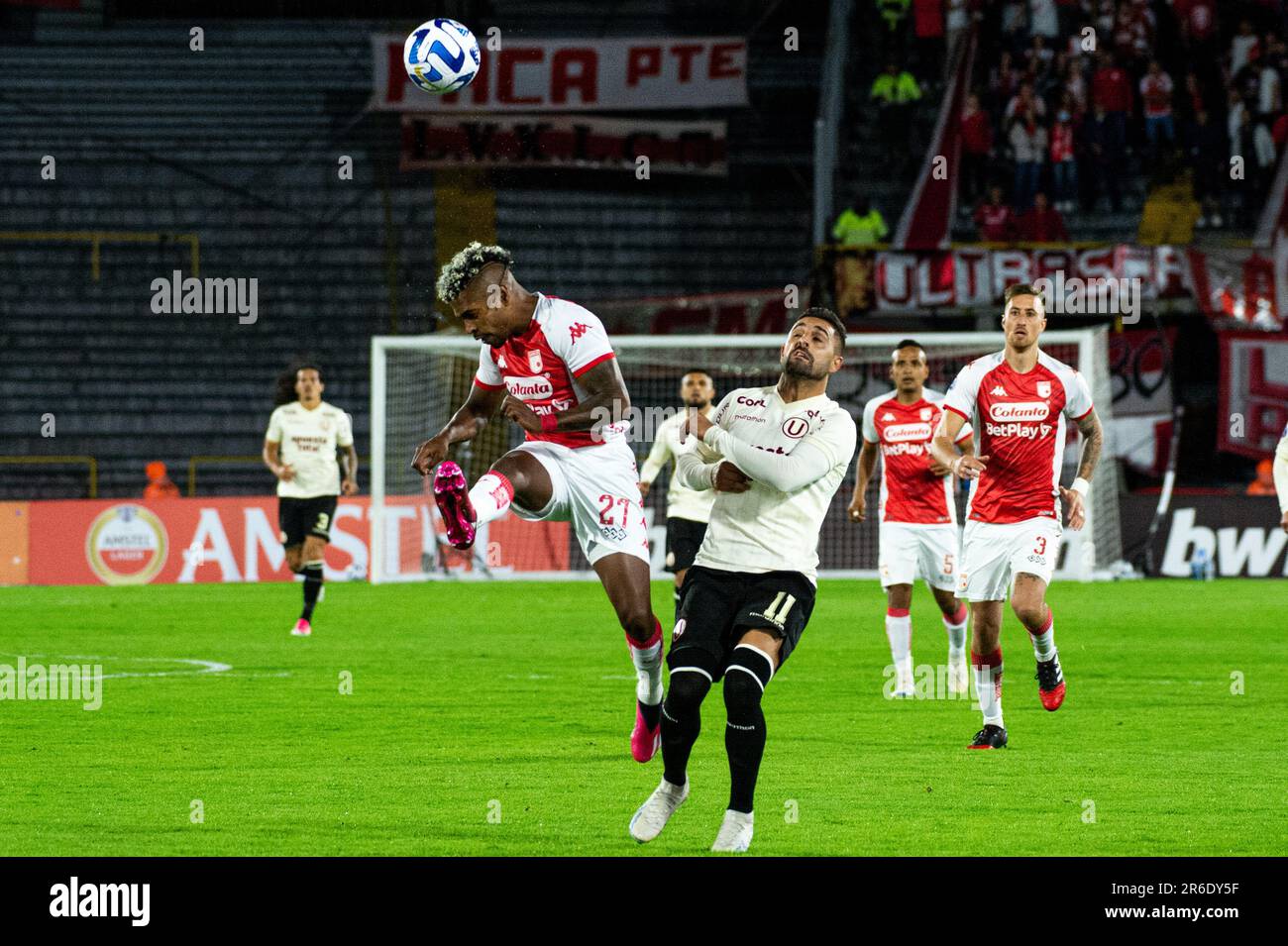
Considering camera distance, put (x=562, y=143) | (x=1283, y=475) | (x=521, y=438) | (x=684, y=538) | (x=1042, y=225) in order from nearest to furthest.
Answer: (x=1283, y=475)
(x=684, y=538)
(x=521, y=438)
(x=1042, y=225)
(x=562, y=143)

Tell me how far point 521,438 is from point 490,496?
57.9 feet

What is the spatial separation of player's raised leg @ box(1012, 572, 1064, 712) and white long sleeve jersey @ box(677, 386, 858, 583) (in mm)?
2941

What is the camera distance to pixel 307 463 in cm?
1788

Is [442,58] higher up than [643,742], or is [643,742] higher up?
[442,58]

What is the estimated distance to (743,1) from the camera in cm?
3173

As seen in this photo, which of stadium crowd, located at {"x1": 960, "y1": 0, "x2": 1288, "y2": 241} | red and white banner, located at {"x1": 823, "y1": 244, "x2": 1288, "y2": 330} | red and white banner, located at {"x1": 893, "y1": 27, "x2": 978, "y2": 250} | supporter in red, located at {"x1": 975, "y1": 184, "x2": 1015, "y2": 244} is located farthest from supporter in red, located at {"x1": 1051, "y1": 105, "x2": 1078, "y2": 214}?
red and white banner, located at {"x1": 823, "y1": 244, "x2": 1288, "y2": 330}

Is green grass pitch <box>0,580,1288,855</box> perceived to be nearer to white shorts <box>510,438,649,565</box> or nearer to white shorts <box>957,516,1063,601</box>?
white shorts <box>957,516,1063,601</box>

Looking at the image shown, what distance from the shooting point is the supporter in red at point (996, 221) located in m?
27.0

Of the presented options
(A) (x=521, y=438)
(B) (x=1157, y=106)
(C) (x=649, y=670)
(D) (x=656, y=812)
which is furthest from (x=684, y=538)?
(B) (x=1157, y=106)

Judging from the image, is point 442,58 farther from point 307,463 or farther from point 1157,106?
point 1157,106

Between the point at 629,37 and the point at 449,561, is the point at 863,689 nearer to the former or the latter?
the point at 449,561

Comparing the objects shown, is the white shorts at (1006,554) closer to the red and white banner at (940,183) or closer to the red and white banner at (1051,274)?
the red and white banner at (1051,274)

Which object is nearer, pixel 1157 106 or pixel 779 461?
pixel 779 461

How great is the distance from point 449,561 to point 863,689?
43.1 feet
